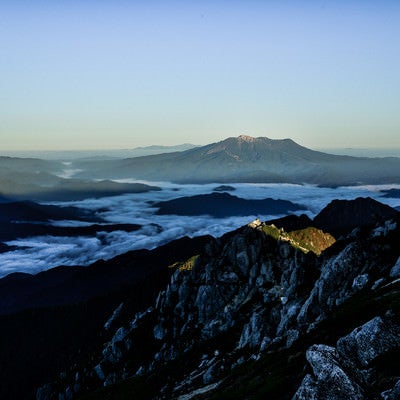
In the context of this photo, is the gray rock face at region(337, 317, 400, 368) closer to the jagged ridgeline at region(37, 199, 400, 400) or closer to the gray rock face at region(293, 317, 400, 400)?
the jagged ridgeline at region(37, 199, 400, 400)

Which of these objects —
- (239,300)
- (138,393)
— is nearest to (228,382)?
(138,393)

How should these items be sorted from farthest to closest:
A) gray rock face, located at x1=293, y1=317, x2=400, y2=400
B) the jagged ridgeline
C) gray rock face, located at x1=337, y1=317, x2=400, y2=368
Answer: gray rock face, located at x1=337, y1=317, x2=400, y2=368 < the jagged ridgeline < gray rock face, located at x1=293, y1=317, x2=400, y2=400

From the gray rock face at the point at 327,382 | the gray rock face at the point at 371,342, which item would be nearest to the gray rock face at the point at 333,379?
the gray rock face at the point at 327,382

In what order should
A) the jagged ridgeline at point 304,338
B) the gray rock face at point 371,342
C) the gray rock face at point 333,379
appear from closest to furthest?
the gray rock face at point 333,379 < the jagged ridgeline at point 304,338 < the gray rock face at point 371,342

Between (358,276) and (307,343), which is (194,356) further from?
(307,343)

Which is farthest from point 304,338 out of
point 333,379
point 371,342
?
point 333,379

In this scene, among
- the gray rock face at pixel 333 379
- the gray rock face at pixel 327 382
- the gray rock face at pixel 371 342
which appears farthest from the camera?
the gray rock face at pixel 371 342

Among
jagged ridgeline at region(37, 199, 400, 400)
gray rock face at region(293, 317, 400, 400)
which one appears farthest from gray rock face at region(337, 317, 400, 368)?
gray rock face at region(293, 317, 400, 400)

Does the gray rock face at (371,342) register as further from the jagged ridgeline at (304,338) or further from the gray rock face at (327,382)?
the gray rock face at (327,382)

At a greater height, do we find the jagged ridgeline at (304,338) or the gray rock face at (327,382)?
the gray rock face at (327,382)

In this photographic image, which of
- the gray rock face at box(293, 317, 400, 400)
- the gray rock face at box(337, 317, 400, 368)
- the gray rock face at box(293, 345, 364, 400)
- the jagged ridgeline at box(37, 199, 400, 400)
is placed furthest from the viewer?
the gray rock face at box(337, 317, 400, 368)

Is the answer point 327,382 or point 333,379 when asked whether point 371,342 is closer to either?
point 333,379
